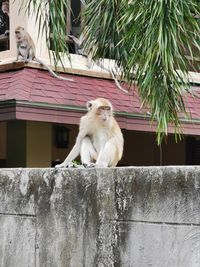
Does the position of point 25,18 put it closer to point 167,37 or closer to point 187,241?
point 167,37

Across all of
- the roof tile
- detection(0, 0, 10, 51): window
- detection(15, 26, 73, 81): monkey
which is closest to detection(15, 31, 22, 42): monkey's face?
detection(15, 26, 73, 81): monkey

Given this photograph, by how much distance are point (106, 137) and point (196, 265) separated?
4015 mm

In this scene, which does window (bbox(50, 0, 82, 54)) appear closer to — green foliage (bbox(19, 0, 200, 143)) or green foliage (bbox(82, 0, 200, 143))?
green foliage (bbox(19, 0, 200, 143))

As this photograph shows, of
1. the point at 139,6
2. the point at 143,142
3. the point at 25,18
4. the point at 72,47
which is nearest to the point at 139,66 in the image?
the point at 139,6

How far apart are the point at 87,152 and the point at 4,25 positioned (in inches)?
287

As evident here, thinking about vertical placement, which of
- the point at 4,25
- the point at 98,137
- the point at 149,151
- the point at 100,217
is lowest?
the point at 100,217

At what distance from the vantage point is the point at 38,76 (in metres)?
12.0

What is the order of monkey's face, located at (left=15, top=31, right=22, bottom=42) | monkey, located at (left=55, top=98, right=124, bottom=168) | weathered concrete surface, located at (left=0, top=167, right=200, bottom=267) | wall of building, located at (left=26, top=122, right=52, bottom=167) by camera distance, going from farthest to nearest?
wall of building, located at (left=26, top=122, right=52, bottom=167), monkey's face, located at (left=15, top=31, right=22, bottom=42), monkey, located at (left=55, top=98, right=124, bottom=168), weathered concrete surface, located at (left=0, top=167, right=200, bottom=267)

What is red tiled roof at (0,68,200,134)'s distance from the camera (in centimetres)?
1104

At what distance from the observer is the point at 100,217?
4762 millimetres

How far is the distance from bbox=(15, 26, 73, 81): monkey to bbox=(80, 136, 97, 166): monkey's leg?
4.18 m

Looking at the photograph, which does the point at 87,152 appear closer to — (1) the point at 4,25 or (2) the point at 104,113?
(2) the point at 104,113

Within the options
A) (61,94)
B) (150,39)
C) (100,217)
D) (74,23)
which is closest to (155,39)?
(150,39)

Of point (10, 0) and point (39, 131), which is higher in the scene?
point (10, 0)
